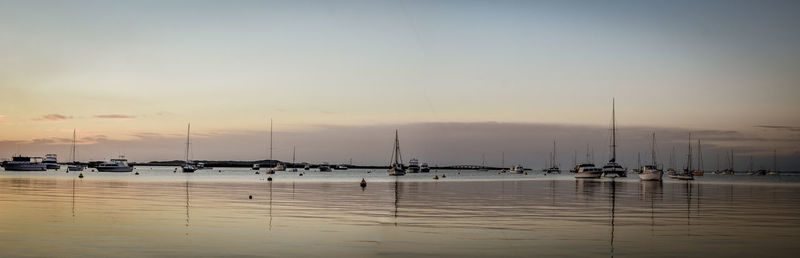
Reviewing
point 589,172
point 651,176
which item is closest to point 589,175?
point 589,172

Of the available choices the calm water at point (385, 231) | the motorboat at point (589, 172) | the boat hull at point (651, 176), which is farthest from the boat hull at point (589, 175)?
the calm water at point (385, 231)

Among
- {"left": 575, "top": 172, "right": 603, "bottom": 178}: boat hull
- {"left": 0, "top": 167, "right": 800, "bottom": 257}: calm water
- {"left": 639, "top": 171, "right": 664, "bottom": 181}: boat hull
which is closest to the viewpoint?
{"left": 0, "top": 167, "right": 800, "bottom": 257}: calm water

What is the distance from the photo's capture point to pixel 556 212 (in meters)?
46.1

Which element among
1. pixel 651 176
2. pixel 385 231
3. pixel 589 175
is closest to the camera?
pixel 385 231

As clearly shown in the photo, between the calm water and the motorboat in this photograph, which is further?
the motorboat

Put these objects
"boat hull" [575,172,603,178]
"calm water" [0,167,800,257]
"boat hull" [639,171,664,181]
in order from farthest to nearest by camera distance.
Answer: "boat hull" [575,172,603,178]
"boat hull" [639,171,664,181]
"calm water" [0,167,800,257]

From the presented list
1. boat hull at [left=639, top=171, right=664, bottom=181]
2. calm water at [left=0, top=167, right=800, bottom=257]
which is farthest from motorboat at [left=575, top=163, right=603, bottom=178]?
calm water at [left=0, top=167, right=800, bottom=257]

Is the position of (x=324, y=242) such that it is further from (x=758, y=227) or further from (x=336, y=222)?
(x=758, y=227)

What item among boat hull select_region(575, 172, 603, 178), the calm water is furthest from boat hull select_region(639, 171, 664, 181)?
the calm water

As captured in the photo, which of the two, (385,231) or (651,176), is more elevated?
(651,176)

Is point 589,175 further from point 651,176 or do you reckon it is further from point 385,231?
point 385,231

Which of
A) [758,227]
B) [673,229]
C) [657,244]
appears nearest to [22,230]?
[657,244]

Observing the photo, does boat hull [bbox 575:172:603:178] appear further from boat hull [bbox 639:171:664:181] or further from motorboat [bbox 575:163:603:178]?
boat hull [bbox 639:171:664:181]

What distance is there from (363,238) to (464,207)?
21.8m
